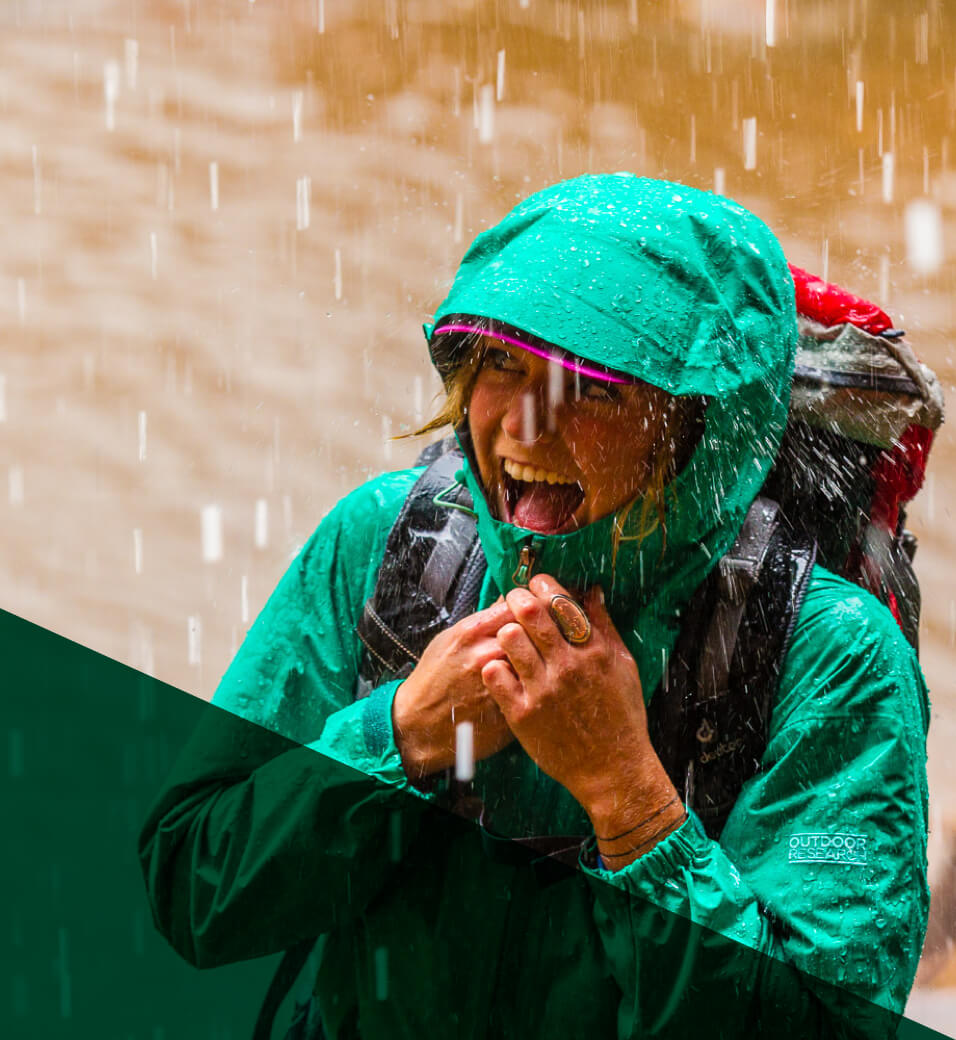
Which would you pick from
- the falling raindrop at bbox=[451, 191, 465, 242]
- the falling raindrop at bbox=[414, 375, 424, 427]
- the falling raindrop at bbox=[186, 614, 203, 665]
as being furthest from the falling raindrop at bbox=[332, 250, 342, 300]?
the falling raindrop at bbox=[186, 614, 203, 665]

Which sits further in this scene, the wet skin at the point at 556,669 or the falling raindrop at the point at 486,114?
the falling raindrop at the point at 486,114

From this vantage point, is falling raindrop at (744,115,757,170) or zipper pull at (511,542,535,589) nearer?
zipper pull at (511,542,535,589)

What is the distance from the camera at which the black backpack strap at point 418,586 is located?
2.72 ft

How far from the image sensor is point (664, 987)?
0.73m

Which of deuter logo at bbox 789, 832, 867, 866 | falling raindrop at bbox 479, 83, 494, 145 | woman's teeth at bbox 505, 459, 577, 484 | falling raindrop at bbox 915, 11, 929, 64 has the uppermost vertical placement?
falling raindrop at bbox 915, 11, 929, 64

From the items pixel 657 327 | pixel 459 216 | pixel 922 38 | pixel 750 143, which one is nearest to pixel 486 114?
pixel 459 216

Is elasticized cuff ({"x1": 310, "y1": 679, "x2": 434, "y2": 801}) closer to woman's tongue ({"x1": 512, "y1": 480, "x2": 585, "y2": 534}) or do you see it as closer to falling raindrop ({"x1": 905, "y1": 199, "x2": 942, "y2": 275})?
woman's tongue ({"x1": 512, "y1": 480, "x2": 585, "y2": 534})

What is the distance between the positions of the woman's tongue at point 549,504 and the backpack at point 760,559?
6 cm

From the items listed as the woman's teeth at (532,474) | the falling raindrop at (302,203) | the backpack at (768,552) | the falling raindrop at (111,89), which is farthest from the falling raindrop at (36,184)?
the woman's teeth at (532,474)

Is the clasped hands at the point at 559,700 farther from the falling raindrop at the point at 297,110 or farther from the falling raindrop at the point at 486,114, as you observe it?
the falling raindrop at the point at 297,110

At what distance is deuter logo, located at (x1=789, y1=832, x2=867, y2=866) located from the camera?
0.72 metres

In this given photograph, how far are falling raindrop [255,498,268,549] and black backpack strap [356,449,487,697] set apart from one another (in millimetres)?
3368

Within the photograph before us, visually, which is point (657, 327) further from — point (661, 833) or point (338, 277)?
point (338, 277)

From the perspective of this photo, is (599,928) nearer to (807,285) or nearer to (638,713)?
(638,713)
